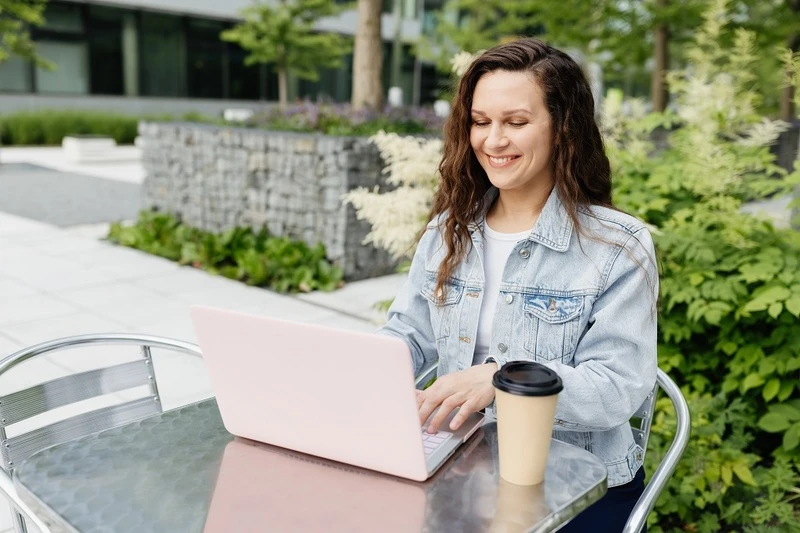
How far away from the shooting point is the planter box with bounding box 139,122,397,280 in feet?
21.1

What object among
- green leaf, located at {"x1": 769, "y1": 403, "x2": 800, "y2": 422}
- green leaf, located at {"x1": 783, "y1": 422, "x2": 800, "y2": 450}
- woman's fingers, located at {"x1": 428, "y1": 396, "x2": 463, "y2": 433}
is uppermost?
woman's fingers, located at {"x1": 428, "y1": 396, "x2": 463, "y2": 433}

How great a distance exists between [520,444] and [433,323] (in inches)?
24.4

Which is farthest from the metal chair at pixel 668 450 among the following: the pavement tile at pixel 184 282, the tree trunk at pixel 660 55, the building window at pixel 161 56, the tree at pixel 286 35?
the building window at pixel 161 56

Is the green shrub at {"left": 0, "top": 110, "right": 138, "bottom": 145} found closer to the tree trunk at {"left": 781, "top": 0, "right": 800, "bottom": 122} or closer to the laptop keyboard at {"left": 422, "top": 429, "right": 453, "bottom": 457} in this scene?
the tree trunk at {"left": 781, "top": 0, "right": 800, "bottom": 122}

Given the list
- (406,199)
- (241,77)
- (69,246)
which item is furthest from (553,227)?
(241,77)

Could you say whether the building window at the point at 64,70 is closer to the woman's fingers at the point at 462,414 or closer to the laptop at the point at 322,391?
the laptop at the point at 322,391

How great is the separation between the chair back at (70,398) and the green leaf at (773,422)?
6.73 feet

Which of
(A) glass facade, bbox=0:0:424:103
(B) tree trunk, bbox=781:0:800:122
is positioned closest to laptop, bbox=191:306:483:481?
(B) tree trunk, bbox=781:0:800:122

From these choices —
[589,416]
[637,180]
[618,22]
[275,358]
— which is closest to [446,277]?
[589,416]

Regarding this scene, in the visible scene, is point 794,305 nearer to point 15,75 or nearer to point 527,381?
point 527,381

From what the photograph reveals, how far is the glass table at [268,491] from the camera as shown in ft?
3.88

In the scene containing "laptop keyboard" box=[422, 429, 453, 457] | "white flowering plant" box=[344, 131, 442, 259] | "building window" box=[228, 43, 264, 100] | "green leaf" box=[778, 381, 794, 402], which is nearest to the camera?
"laptop keyboard" box=[422, 429, 453, 457]

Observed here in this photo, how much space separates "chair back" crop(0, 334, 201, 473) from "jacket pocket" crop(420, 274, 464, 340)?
2.06 feet

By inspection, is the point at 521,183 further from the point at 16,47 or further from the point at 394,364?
the point at 16,47
